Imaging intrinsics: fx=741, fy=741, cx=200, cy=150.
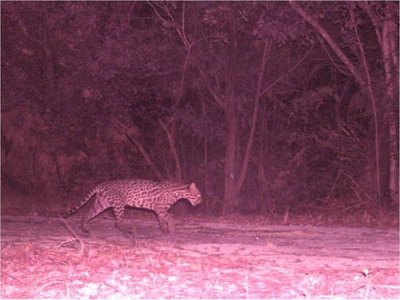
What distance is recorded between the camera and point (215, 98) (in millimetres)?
14672

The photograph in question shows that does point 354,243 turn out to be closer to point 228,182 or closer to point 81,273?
point 81,273

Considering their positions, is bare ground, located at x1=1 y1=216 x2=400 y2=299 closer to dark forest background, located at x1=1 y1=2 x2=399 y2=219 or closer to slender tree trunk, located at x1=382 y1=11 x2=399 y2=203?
slender tree trunk, located at x1=382 y1=11 x2=399 y2=203

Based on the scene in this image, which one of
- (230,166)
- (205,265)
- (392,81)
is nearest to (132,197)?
(230,166)

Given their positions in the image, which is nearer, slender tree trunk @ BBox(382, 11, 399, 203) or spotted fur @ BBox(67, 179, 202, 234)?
spotted fur @ BBox(67, 179, 202, 234)

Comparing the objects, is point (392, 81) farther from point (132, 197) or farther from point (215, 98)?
point (132, 197)

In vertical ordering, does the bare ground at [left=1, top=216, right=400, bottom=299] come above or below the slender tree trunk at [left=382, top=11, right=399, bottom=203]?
below

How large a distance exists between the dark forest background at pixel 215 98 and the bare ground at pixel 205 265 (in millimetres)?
3911

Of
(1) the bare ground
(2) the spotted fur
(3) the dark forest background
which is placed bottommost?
(1) the bare ground

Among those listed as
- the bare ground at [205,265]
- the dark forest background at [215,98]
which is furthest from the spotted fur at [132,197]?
the dark forest background at [215,98]

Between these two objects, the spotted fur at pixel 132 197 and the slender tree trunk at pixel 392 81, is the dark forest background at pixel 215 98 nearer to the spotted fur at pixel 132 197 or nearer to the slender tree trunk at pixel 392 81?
the slender tree trunk at pixel 392 81

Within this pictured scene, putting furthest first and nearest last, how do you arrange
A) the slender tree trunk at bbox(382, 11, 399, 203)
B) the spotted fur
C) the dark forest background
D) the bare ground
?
the dark forest background, the slender tree trunk at bbox(382, 11, 399, 203), the spotted fur, the bare ground

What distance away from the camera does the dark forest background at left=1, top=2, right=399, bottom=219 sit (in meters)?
13.4

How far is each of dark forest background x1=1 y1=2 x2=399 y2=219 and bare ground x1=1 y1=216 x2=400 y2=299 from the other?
12.8ft

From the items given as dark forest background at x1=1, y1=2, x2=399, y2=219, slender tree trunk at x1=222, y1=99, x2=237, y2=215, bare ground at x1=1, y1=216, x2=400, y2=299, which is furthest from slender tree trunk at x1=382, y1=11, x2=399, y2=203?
bare ground at x1=1, y1=216, x2=400, y2=299
